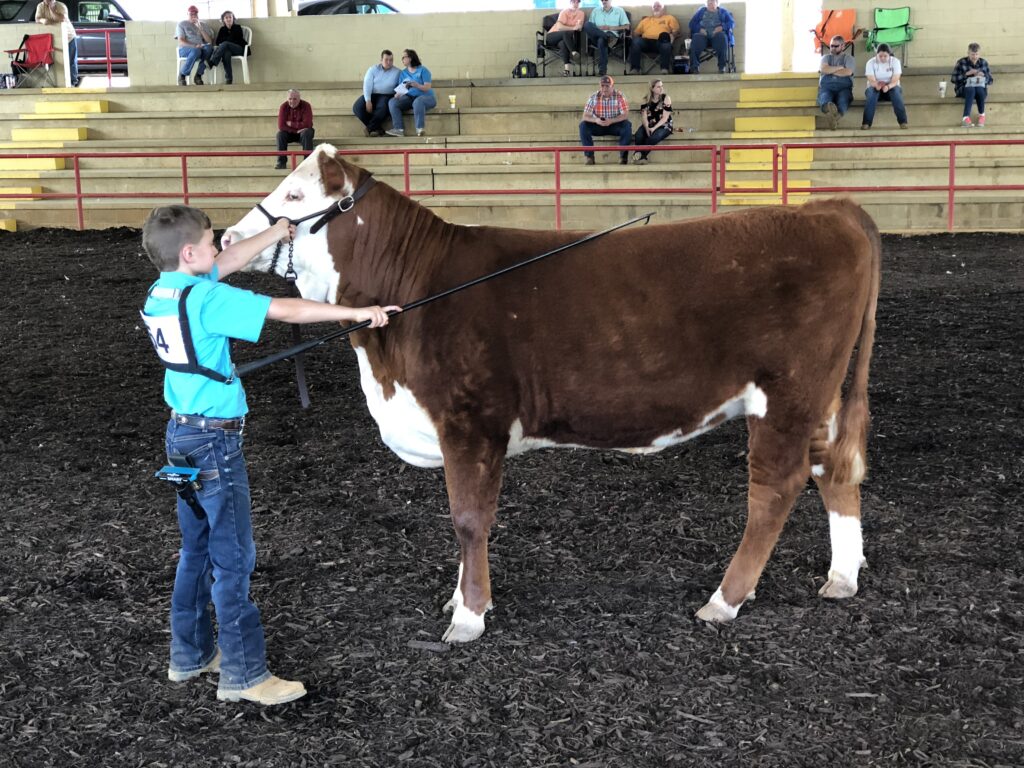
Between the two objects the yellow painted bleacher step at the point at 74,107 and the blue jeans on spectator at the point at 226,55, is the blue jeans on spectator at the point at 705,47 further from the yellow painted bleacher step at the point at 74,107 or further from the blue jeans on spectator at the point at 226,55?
the yellow painted bleacher step at the point at 74,107

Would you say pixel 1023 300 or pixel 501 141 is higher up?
pixel 501 141

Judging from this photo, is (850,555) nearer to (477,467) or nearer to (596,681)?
(596,681)

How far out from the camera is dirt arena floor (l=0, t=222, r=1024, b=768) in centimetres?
319

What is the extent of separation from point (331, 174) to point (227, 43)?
1916 cm

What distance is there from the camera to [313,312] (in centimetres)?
337

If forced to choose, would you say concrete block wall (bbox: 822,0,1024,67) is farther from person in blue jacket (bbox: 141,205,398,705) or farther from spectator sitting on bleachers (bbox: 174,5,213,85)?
person in blue jacket (bbox: 141,205,398,705)

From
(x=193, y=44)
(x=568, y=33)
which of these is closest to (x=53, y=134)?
(x=193, y=44)

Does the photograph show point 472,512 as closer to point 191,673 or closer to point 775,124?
point 191,673

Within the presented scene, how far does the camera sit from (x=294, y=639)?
386 centimetres

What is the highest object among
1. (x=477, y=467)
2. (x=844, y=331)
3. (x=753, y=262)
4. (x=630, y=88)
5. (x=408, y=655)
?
(x=630, y=88)

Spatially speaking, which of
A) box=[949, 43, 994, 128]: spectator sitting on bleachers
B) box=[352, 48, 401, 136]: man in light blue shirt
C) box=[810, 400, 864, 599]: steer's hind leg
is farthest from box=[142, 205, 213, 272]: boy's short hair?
box=[949, 43, 994, 128]: spectator sitting on bleachers

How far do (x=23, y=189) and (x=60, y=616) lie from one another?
16206 mm

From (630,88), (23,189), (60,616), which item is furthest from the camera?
Result: (630,88)

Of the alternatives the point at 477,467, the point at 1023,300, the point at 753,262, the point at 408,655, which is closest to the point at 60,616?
the point at 408,655
